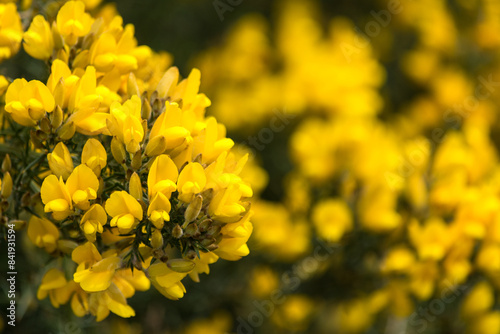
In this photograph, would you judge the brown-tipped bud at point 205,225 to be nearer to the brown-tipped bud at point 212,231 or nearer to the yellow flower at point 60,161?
the brown-tipped bud at point 212,231

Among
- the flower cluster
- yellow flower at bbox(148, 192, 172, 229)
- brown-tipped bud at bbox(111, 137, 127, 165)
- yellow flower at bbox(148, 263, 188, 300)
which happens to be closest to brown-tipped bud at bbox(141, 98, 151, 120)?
the flower cluster

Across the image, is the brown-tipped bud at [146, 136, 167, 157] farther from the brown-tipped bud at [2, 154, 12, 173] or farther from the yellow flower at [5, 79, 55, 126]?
the brown-tipped bud at [2, 154, 12, 173]

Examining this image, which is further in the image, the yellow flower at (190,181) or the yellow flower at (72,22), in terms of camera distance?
the yellow flower at (72,22)

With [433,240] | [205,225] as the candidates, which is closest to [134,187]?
[205,225]

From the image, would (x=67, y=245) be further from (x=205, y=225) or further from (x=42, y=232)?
(x=205, y=225)

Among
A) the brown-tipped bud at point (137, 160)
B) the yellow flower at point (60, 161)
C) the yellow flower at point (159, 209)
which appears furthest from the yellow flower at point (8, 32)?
the yellow flower at point (159, 209)

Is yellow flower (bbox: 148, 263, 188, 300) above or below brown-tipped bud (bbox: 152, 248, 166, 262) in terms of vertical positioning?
below
